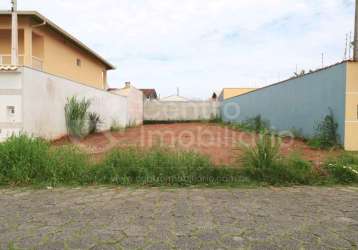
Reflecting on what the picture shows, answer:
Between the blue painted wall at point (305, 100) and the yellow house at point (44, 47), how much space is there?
29.3ft

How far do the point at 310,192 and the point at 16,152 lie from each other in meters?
4.69

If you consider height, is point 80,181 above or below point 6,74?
below

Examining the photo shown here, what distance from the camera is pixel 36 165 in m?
4.75

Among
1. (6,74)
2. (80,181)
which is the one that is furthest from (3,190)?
(6,74)

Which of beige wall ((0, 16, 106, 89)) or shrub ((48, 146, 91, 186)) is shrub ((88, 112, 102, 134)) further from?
shrub ((48, 146, 91, 186))

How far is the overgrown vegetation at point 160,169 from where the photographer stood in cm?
463

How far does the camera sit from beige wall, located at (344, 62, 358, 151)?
22.7ft

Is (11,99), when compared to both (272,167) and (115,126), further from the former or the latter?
(115,126)

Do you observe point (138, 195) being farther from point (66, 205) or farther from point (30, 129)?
point (30, 129)

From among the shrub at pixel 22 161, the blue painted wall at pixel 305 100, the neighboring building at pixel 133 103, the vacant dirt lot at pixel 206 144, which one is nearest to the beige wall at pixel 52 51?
the neighboring building at pixel 133 103

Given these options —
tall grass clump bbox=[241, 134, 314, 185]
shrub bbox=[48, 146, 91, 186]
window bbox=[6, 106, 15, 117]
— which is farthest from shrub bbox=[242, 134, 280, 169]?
window bbox=[6, 106, 15, 117]

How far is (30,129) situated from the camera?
7879 millimetres

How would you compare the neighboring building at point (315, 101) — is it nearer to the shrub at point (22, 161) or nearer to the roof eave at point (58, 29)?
the shrub at point (22, 161)

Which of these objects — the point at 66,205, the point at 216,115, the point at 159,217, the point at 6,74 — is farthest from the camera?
the point at 216,115
